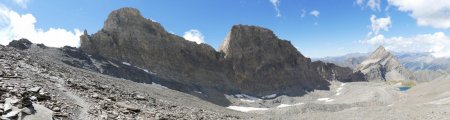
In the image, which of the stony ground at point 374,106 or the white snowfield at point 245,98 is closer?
the stony ground at point 374,106

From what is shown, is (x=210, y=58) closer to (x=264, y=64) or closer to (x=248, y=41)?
(x=248, y=41)

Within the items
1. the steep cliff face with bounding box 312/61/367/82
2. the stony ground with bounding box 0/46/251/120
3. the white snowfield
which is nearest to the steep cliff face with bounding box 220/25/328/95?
the white snowfield

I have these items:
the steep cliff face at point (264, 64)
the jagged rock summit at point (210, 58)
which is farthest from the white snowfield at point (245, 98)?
the steep cliff face at point (264, 64)

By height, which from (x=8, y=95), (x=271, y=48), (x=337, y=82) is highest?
(x=271, y=48)

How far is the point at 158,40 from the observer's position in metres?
130

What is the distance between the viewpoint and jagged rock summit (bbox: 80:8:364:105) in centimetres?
11844

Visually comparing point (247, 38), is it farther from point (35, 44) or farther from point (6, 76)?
point (6, 76)

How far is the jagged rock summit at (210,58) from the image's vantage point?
118m

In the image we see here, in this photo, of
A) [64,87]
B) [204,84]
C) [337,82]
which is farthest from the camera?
[337,82]

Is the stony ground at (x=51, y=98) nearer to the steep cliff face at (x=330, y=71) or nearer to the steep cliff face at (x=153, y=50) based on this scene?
the steep cliff face at (x=153, y=50)

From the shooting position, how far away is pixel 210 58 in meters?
142

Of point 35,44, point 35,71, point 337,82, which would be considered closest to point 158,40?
point 35,44

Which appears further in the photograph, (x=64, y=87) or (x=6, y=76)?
(x=64, y=87)

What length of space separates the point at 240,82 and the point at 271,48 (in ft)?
87.3
